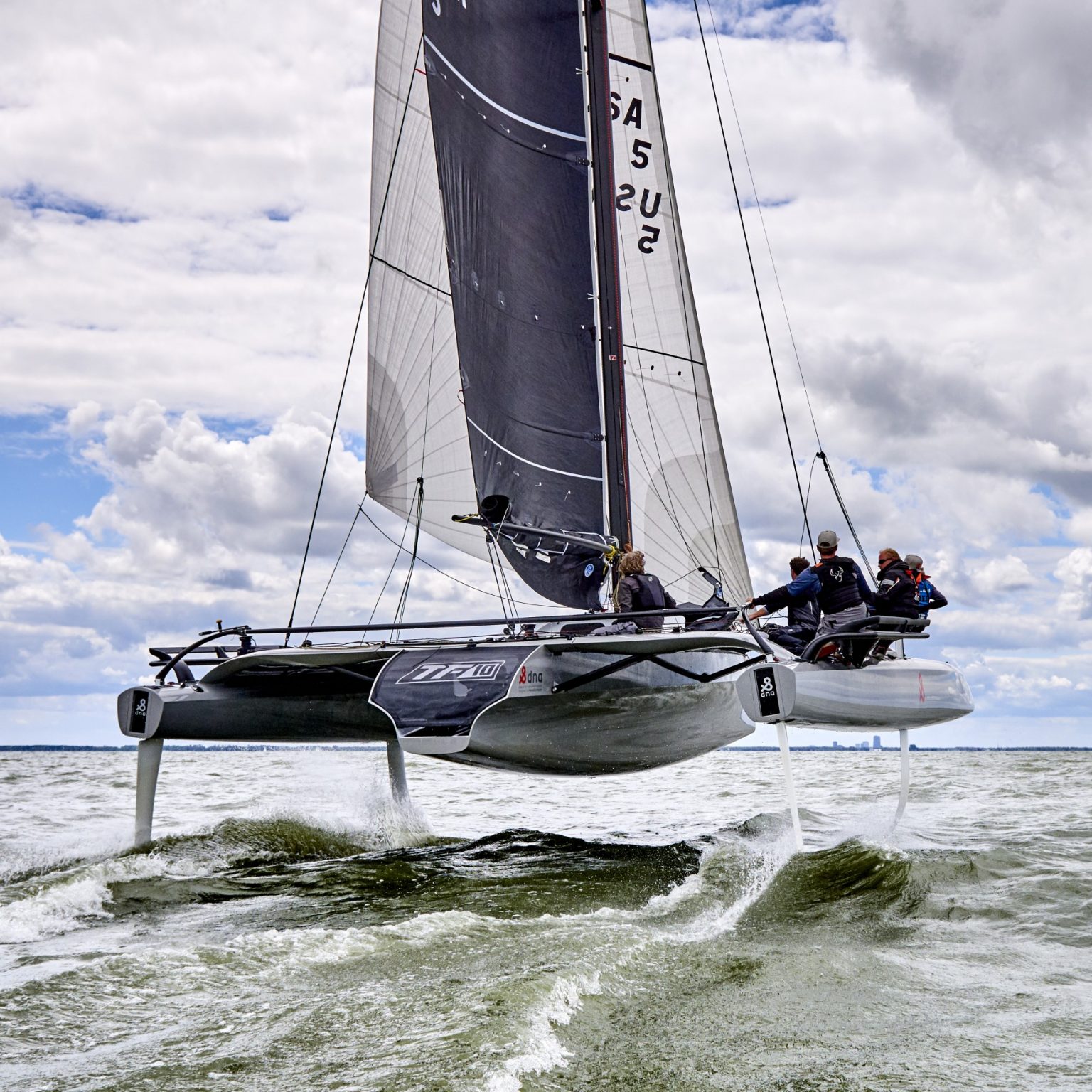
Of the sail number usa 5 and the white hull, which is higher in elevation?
the sail number usa 5

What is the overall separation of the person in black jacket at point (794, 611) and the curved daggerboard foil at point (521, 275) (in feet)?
5.70

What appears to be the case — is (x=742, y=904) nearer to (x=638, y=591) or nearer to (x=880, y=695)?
(x=880, y=695)

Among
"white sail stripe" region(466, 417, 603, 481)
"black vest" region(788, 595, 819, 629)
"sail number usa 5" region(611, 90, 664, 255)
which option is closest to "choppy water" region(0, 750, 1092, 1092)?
"black vest" region(788, 595, 819, 629)

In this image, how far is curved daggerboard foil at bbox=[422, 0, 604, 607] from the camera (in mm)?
8281

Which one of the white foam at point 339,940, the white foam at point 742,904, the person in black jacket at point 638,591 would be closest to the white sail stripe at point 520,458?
the person in black jacket at point 638,591

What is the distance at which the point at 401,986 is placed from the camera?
3217 mm

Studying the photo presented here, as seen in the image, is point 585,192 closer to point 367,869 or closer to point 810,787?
point 367,869

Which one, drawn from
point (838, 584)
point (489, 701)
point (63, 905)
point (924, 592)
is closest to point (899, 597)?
point (838, 584)

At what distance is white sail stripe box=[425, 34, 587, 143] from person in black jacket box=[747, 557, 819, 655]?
6.83ft

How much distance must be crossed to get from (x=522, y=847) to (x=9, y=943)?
147 inches

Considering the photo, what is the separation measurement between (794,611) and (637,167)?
4.39 metres

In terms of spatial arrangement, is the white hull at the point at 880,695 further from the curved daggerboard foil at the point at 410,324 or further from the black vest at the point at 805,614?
the curved daggerboard foil at the point at 410,324

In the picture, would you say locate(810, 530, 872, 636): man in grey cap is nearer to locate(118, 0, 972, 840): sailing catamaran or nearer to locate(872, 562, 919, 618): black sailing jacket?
locate(872, 562, 919, 618): black sailing jacket

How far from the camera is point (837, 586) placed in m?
7.00
